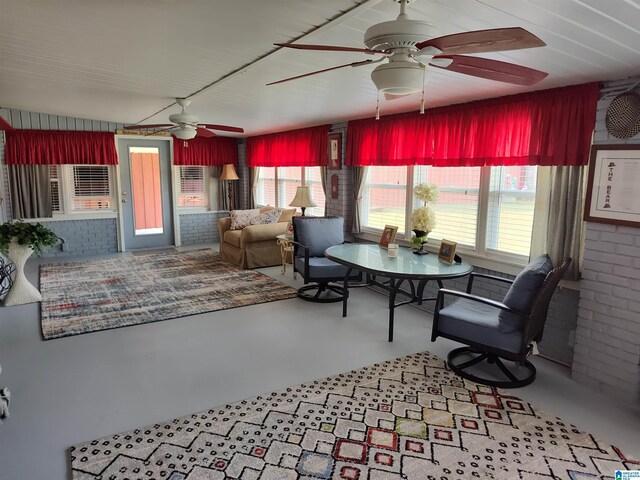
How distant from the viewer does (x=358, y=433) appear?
2451 mm

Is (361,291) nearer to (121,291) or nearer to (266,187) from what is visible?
(121,291)

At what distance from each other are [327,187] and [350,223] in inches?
28.2

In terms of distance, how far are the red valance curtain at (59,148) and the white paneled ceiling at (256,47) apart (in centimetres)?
211

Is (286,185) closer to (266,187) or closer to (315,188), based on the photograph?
(266,187)

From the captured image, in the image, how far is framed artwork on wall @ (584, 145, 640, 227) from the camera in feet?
9.05

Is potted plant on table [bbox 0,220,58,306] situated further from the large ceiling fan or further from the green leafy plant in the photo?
the large ceiling fan

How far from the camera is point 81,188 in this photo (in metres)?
7.48

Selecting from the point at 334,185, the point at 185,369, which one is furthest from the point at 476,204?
the point at 185,369

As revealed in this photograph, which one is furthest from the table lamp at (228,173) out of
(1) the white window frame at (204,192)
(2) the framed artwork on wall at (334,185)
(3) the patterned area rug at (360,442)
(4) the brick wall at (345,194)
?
(3) the patterned area rug at (360,442)

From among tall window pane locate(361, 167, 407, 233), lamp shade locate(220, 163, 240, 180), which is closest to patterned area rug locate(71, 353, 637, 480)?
tall window pane locate(361, 167, 407, 233)

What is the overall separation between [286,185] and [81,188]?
354 cm

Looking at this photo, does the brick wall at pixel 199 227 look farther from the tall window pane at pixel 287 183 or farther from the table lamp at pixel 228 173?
the tall window pane at pixel 287 183

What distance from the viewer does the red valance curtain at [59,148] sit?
6715 millimetres

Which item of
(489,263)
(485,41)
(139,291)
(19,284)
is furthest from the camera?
(139,291)
